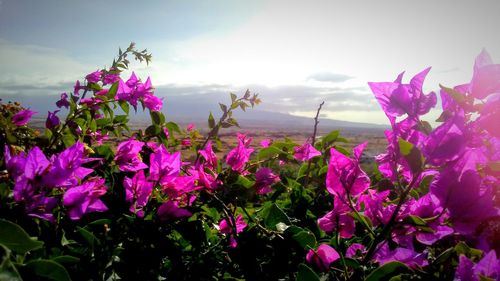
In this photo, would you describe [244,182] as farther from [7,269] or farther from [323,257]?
[7,269]

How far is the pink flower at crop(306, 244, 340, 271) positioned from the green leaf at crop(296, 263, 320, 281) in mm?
112

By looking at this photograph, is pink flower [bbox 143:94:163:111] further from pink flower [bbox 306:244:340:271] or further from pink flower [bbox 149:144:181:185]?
pink flower [bbox 306:244:340:271]

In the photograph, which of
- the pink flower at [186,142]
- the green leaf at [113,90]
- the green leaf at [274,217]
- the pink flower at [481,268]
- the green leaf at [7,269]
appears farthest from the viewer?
the pink flower at [186,142]

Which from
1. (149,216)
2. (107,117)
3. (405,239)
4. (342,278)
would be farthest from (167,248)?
(107,117)

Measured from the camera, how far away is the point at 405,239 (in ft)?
2.12

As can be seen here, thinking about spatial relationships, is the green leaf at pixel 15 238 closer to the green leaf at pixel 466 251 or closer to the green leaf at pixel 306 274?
the green leaf at pixel 306 274

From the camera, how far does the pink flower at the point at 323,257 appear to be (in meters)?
0.65

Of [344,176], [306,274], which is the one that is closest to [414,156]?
[344,176]

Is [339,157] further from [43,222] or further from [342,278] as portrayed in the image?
[43,222]

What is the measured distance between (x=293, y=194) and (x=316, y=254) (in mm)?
462

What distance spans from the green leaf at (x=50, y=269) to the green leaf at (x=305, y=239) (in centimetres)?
43

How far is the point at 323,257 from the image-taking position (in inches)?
26.2

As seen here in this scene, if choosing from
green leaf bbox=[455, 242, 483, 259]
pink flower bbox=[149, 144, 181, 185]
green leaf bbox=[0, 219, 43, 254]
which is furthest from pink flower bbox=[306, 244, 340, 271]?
green leaf bbox=[0, 219, 43, 254]

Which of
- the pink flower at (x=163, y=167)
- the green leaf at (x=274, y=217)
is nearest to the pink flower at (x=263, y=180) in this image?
the green leaf at (x=274, y=217)
